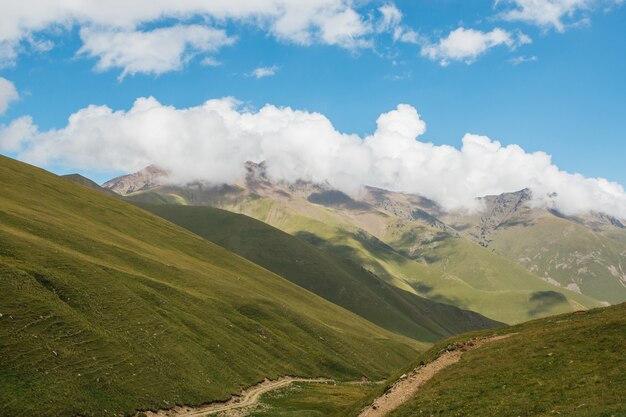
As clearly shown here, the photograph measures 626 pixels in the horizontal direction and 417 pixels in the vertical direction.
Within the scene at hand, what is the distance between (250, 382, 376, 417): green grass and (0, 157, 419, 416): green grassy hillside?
17.7 ft

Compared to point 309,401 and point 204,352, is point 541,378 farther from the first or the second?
point 204,352

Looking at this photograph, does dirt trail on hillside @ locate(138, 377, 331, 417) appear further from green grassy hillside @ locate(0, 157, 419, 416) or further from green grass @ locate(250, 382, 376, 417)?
green grass @ locate(250, 382, 376, 417)

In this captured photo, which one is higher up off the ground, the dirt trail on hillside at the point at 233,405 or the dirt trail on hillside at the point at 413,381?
the dirt trail on hillside at the point at 413,381

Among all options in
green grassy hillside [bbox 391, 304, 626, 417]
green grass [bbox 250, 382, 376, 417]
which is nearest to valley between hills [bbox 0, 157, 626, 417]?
green grassy hillside [bbox 391, 304, 626, 417]

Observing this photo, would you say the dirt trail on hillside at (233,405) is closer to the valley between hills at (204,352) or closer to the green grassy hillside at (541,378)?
the valley between hills at (204,352)

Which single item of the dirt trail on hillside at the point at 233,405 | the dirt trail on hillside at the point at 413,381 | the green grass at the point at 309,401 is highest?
the dirt trail on hillside at the point at 413,381

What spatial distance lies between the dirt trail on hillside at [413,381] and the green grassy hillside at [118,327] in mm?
24060

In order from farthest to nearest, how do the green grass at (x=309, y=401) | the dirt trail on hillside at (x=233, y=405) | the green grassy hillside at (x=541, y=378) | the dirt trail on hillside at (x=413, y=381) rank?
1. the green grass at (x=309, y=401)
2. the dirt trail on hillside at (x=233, y=405)
3. the dirt trail on hillside at (x=413, y=381)
4. the green grassy hillside at (x=541, y=378)

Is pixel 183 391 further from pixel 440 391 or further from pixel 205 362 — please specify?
pixel 440 391

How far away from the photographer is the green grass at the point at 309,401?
2477 inches

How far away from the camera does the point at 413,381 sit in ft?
172

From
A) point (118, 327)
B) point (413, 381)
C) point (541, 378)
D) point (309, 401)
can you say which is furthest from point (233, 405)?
point (541, 378)

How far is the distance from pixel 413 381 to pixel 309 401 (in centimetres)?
2745

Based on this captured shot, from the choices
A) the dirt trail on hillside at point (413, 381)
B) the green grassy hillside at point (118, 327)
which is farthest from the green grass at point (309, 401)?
the dirt trail on hillside at point (413, 381)
